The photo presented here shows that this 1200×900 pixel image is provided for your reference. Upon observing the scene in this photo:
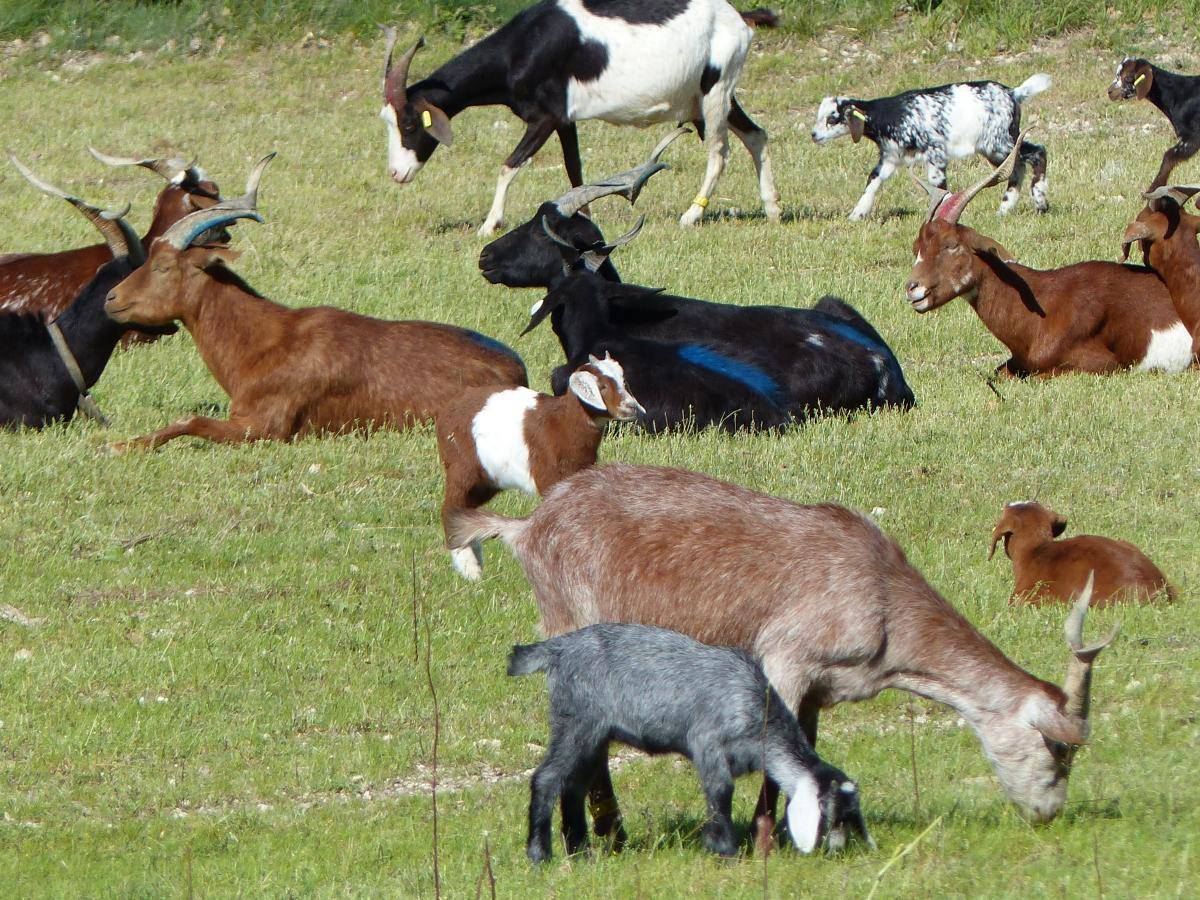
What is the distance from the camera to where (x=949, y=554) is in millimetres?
8281

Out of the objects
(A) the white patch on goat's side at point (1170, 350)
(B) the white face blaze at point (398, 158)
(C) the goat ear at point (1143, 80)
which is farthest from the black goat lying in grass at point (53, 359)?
(C) the goat ear at point (1143, 80)

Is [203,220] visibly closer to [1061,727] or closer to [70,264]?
[70,264]

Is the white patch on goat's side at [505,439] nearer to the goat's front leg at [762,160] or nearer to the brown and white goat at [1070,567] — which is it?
the brown and white goat at [1070,567]

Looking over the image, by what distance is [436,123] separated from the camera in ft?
55.5

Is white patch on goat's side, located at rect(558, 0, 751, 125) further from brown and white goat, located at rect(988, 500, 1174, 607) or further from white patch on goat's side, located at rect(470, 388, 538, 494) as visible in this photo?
brown and white goat, located at rect(988, 500, 1174, 607)

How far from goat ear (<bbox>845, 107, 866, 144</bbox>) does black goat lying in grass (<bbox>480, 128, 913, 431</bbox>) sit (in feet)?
17.0

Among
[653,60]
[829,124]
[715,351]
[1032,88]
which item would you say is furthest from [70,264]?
[1032,88]

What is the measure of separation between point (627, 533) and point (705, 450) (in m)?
4.10

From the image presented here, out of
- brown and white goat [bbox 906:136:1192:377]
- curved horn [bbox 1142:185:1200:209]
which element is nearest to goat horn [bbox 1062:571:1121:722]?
brown and white goat [bbox 906:136:1192:377]

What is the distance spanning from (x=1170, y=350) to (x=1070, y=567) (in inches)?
182

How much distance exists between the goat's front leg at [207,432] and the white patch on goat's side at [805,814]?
6.11m

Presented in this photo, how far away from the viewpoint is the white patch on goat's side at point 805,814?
491 centimetres

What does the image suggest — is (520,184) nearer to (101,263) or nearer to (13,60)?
(101,263)

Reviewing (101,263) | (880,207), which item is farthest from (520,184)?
(101,263)
